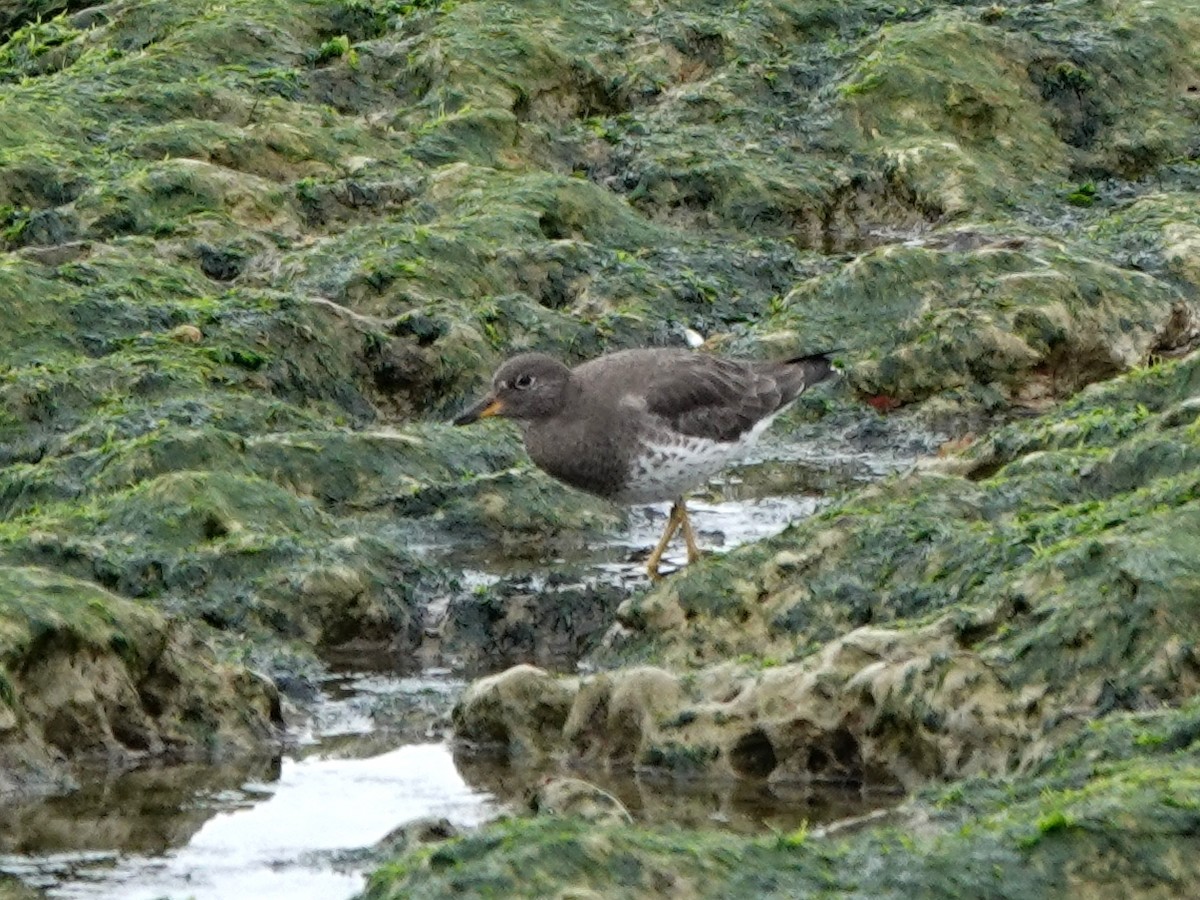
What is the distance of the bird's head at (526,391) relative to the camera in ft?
29.7

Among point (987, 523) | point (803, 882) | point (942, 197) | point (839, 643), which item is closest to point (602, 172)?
point (942, 197)

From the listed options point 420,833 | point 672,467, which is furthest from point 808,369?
point 420,833

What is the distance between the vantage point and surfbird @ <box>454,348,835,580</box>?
895 cm

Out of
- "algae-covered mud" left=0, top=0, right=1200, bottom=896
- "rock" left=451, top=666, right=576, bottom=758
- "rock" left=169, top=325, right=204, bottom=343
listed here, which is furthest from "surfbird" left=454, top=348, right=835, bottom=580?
"rock" left=451, top=666, right=576, bottom=758

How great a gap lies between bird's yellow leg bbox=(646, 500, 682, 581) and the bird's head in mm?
630

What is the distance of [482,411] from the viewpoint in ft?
30.4

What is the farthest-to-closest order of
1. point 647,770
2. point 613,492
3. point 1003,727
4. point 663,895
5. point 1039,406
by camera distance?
point 1039,406 < point 613,492 < point 647,770 < point 1003,727 < point 663,895

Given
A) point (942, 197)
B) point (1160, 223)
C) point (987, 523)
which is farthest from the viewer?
point (942, 197)

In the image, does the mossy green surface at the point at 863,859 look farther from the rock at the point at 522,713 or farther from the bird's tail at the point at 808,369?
the bird's tail at the point at 808,369

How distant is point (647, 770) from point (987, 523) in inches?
64.5

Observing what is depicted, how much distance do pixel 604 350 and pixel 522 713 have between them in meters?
4.34

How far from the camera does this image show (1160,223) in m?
11.9

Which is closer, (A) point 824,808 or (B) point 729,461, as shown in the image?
(A) point 824,808

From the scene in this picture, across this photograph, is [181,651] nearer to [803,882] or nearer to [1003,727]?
[1003,727]
